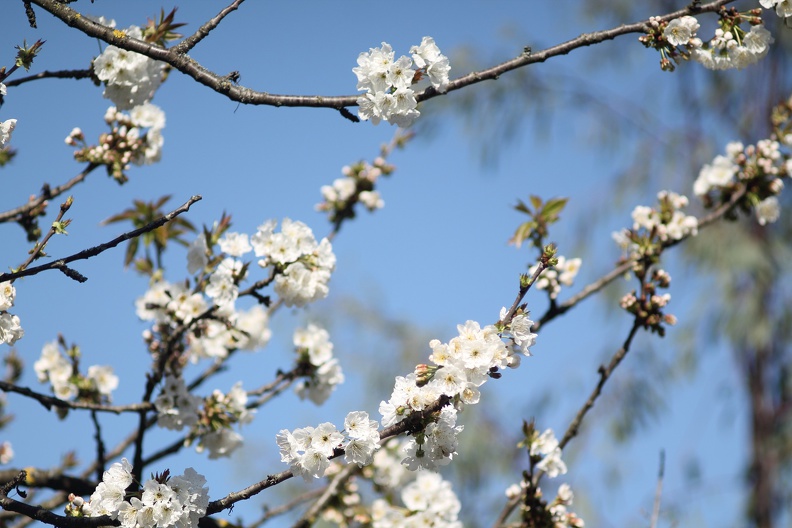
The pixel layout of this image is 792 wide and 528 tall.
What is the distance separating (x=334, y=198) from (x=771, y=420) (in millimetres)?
5252

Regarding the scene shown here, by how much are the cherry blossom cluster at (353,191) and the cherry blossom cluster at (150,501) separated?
5.54ft

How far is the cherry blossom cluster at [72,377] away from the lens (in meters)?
2.82

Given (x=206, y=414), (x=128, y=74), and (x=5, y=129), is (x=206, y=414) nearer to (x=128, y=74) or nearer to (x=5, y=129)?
(x=128, y=74)

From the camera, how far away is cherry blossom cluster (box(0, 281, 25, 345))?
173cm

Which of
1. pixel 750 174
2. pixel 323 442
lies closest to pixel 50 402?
pixel 323 442

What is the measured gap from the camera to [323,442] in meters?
1.65

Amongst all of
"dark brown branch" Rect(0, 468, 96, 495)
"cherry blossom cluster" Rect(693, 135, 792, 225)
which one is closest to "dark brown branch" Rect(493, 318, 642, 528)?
"cherry blossom cluster" Rect(693, 135, 792, 225)

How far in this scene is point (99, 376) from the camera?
2.90 meters

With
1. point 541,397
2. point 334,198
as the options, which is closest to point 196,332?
point 334,198

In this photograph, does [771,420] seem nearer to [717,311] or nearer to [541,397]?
[717,311]

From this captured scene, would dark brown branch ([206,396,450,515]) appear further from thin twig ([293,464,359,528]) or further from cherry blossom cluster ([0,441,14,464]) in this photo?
cherry blossom cluster ([0,441,14,464])

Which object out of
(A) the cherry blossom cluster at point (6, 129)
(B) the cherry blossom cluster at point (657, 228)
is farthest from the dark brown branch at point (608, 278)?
(A) the cherry blossom cluster at point (6, 129)

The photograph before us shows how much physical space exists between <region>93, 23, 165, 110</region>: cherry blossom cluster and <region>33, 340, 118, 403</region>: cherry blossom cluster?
38.9 inches

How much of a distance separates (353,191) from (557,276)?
953mm
